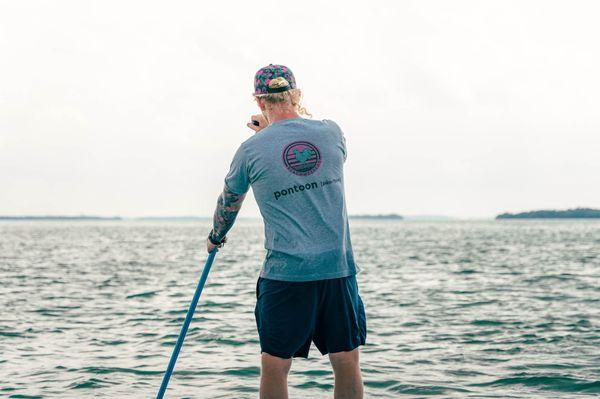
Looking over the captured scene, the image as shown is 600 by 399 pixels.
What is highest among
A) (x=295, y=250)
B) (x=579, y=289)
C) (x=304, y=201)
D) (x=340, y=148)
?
(x=340, y=148)

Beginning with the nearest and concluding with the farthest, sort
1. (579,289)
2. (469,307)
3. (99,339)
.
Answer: (99,339) → (469,307) → (579,289)

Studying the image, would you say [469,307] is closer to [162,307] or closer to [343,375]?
[162,307]

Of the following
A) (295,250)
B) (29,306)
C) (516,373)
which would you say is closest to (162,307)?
(29,306)

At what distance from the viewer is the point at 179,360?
904 cm

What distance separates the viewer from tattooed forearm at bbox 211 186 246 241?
436 centimetres

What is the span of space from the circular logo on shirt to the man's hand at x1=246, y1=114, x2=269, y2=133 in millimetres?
428

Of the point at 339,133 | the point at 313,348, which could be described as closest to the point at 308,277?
the point at 339,133


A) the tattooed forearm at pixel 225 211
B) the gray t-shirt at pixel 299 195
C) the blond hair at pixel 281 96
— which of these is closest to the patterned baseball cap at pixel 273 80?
the blond hair at pixel 281 96

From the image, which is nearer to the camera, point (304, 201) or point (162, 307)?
point (304, 201)

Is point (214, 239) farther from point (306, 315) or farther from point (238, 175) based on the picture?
point (306, 315)

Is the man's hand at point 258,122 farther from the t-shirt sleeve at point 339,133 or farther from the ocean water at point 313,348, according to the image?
the ocean water at point 313,348

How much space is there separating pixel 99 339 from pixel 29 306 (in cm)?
547

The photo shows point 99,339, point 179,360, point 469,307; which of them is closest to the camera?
point 179,360

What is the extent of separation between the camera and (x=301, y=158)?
4105mm
